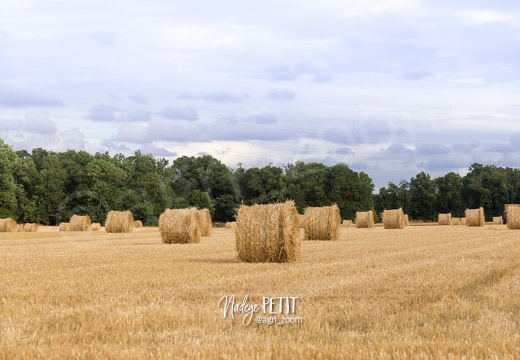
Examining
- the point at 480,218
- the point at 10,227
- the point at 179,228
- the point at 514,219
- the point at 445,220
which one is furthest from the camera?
the point at 445,220

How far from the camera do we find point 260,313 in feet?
20.9

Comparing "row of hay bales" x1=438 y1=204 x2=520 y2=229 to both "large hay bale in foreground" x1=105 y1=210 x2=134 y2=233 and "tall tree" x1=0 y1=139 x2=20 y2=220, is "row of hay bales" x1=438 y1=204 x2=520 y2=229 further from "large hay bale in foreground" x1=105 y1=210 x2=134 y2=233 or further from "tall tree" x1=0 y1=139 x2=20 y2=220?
"tall tree" x1=0 y1=139 x2=20 y2=220

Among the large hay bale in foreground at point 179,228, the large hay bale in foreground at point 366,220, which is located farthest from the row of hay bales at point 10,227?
the large hay bale in foreground at point 366,220

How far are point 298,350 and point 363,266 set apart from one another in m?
6.78

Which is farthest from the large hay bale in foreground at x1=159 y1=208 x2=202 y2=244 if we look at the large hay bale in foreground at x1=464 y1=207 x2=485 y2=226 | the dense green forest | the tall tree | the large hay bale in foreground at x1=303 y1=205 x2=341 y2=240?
the tall tree

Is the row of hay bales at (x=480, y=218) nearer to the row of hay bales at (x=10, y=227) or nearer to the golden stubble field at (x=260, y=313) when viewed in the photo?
the golden stubble field at (x=260, y=313)

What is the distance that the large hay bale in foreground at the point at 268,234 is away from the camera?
1322 cm

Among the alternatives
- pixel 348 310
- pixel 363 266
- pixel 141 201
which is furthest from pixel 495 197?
pixel 348 310

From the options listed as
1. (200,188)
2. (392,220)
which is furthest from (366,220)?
(200,188)

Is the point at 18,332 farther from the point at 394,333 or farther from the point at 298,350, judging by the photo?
the point at 394,333

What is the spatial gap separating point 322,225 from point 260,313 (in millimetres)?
17577

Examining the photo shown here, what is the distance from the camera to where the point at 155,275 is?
10008mm

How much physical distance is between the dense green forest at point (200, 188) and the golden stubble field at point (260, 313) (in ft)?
137

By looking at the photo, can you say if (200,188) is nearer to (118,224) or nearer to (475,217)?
(475,217)
